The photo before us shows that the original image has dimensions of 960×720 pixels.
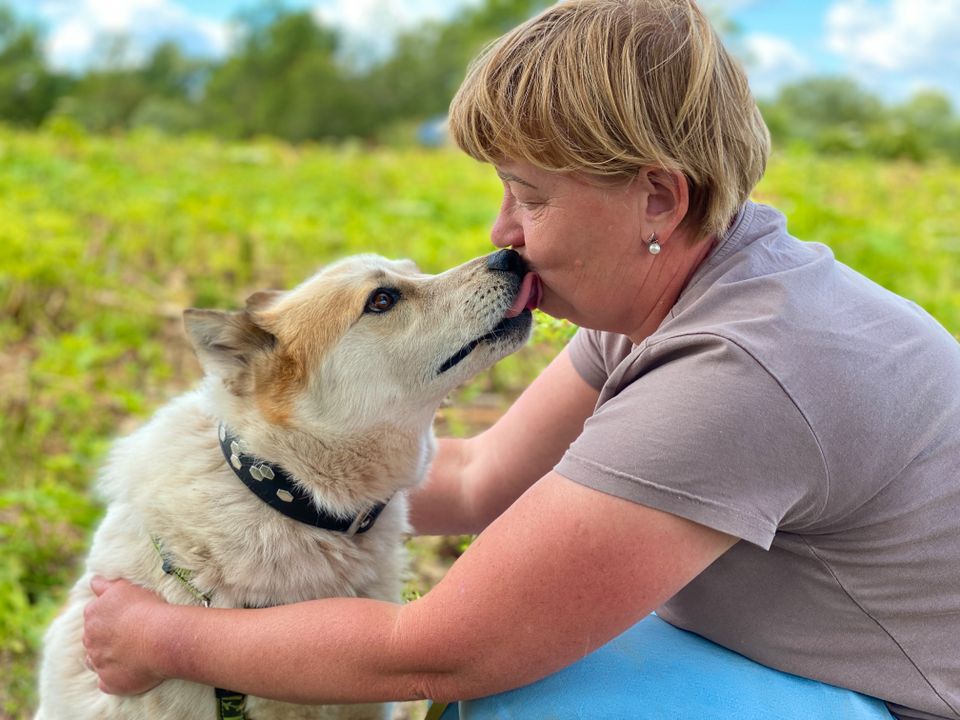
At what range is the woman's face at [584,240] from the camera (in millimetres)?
1746

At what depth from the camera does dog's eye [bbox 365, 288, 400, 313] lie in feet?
7.37

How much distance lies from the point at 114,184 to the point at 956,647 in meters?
7.25

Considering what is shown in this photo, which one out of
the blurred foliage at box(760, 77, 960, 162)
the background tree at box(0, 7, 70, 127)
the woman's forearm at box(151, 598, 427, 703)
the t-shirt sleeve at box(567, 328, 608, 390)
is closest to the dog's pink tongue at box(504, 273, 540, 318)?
the t-shirt sleeve at box(567, 328, 608, 390)

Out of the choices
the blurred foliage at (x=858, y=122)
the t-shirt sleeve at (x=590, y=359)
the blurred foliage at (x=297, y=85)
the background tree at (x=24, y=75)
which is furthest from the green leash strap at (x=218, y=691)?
the background tree at (x=24, y=75)

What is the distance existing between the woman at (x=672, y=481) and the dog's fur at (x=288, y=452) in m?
0.15

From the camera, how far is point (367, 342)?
7.27 ft

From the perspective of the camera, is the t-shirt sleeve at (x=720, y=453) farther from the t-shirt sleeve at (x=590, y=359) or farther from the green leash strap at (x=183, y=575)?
the green leash strap at (x=183, y=575)

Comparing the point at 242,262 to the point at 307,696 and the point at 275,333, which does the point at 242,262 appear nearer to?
the point at 275,333

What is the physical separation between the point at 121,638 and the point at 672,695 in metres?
1.11

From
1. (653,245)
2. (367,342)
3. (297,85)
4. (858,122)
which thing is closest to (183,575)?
(367,342)

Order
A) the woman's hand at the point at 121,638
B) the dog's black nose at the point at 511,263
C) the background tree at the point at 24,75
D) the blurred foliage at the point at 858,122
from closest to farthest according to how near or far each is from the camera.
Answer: the woman's hand at the point at 121,638, the dog's black nose at the point at 511,263, the blurred foliage at the point at 858,122, the background tree at the point at 24,75

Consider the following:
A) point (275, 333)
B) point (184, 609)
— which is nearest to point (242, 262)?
point (275, 333)

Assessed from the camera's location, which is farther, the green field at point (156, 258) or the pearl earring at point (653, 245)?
the green field at point (156, 258)

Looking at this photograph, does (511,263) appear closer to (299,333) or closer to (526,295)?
(526,295)
